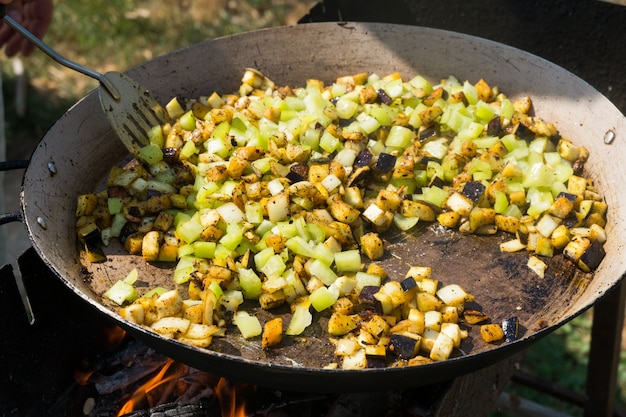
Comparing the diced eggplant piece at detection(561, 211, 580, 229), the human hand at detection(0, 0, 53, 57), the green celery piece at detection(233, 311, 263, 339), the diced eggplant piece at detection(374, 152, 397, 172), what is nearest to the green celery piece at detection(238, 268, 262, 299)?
the green celery piece at detection(233, 311, 263, 339)

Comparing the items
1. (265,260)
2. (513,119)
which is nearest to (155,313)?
(265,260)

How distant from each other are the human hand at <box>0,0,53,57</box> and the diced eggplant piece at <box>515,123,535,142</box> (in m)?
2.18

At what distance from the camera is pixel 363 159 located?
262 centimetres

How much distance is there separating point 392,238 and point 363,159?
357 millimetres

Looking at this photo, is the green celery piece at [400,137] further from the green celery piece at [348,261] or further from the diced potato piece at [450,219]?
the green celery piece at [348,261]

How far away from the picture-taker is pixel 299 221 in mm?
2365

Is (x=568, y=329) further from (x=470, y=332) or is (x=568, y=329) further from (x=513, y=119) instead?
(x=470, y=332)

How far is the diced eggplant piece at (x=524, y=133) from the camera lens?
270 centimetres

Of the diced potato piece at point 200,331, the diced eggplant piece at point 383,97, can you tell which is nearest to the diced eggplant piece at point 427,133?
the diced eggplant piece at point 383,97

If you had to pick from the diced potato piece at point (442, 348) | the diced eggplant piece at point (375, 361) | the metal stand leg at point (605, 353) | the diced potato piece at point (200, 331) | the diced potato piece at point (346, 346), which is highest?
the diced potato piece at point (442, 348)

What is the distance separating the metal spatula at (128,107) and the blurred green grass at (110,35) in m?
2.95

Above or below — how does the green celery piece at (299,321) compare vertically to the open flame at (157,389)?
above

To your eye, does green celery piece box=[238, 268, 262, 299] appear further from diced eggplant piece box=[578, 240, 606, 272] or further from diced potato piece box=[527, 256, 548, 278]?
diced eggplant piece box=[578, 240, 606, 272]

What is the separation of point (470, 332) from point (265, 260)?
2.29 feet
